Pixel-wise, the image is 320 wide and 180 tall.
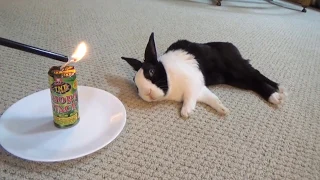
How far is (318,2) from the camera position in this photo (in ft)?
8.56

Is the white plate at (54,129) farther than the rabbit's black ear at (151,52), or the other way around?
the rabbit's black ear at (151,52)

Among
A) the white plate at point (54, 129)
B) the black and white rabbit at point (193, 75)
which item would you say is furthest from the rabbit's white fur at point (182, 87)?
the white plate at point (54, 129)

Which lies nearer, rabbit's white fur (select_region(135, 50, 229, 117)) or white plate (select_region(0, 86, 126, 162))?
white plate (select_region(0, 86, 126, 162))

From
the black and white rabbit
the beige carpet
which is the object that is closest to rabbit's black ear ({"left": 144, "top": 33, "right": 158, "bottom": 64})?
the black and white rabbit

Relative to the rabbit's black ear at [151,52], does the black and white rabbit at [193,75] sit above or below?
below

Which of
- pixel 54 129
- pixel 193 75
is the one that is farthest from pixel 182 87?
pixel 54 129

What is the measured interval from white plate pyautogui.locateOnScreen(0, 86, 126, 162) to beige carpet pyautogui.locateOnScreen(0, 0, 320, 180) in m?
0.05

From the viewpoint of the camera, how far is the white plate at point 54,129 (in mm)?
676

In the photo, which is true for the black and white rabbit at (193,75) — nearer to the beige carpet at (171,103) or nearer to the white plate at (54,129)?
the beige carpet at (171,103)

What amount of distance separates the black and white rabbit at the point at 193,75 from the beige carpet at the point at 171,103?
0.03 meters

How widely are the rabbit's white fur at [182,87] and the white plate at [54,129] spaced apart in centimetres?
12

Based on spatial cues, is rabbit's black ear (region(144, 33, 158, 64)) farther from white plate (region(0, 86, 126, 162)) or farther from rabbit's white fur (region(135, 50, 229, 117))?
white plate (region(0, 86, 126, 162))

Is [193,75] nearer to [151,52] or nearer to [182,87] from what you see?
[182,87]

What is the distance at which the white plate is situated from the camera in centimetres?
68
